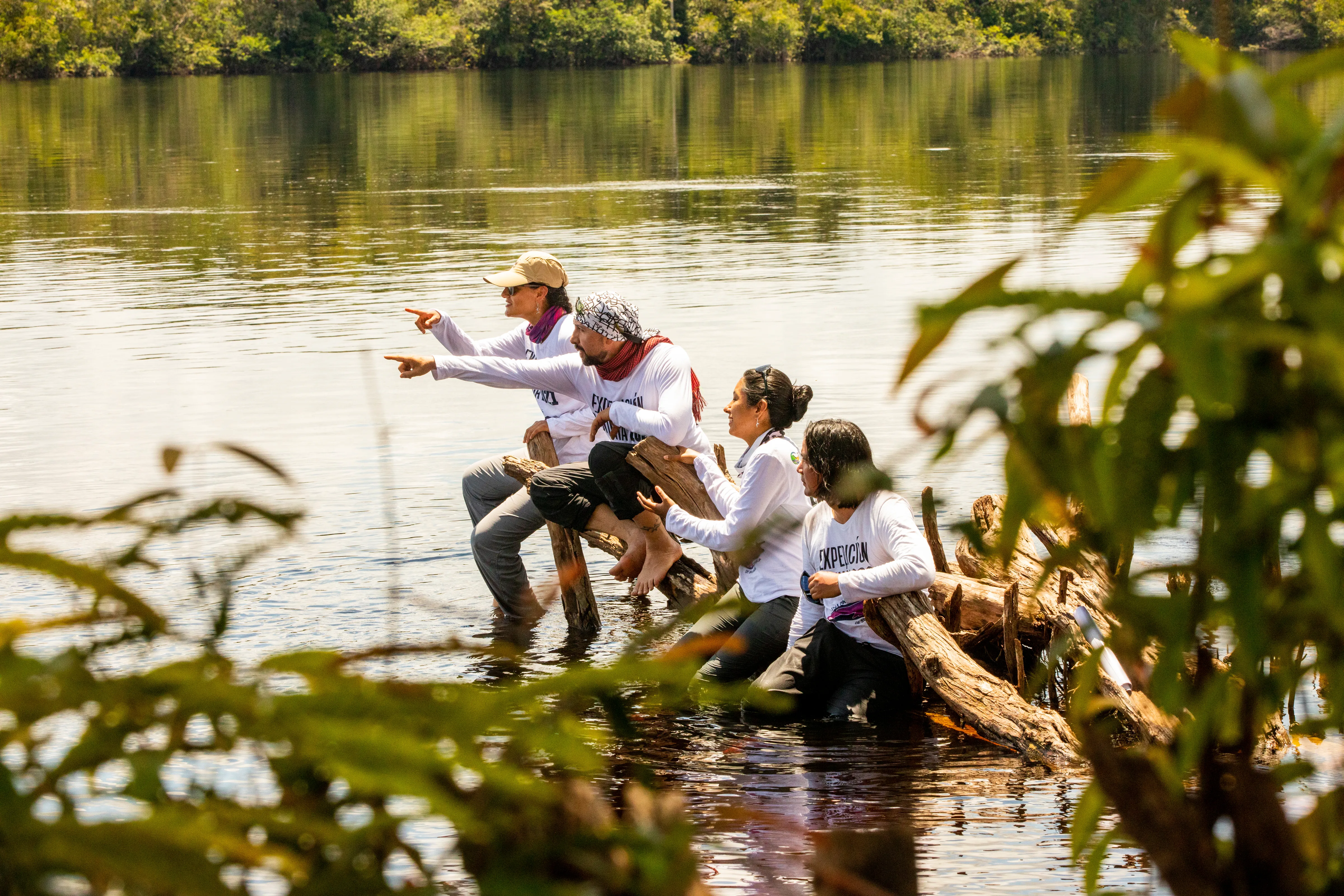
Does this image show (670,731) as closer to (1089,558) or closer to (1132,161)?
(1089,558)

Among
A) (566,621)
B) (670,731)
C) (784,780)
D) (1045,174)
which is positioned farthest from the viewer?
(1045,174)

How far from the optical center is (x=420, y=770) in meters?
1.42

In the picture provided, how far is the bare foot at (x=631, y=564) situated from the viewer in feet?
27.6

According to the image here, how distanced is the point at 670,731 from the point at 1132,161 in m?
5.51

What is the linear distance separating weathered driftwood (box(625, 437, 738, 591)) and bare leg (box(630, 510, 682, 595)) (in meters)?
0.32

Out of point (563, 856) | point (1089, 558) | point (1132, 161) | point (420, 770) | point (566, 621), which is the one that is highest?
point (1132, 161)

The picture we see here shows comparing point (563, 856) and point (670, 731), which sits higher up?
point (563, 856)

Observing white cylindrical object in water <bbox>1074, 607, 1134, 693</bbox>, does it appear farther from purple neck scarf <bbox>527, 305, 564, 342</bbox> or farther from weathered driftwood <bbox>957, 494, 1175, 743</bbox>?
purple neck scarf <bbox>527, 305, 564, 342</bbox>

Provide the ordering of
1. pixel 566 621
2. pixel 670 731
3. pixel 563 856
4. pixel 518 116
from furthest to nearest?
pixel 518 116 < pixel 566 621 < pixel 670 731 < pixel 563 856

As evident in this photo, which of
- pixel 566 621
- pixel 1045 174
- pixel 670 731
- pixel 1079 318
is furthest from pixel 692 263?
pixel 670 731

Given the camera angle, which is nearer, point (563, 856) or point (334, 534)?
point (563, 856)

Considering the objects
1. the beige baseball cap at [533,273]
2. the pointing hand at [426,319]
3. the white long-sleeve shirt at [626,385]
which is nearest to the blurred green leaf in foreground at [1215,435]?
the white long-sleeve shirt at [626,385]

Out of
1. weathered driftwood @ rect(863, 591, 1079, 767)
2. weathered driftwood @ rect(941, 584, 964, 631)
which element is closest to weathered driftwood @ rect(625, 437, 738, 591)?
weathered driftwood @ rect(941, 584, 964, 631)

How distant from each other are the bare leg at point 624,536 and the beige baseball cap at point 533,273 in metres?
1.50
